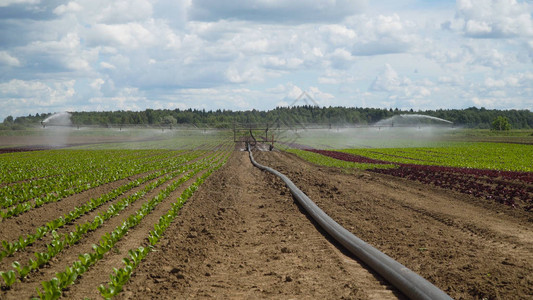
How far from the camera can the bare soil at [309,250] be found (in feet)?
21.4

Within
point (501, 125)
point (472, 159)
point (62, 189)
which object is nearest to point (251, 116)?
point (501, 125)

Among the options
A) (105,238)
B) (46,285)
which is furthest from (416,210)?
(46,285)

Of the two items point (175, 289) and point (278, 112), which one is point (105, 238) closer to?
point (175, 289)

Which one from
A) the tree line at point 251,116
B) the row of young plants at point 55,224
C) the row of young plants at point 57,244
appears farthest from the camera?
the tree line at point 251,116

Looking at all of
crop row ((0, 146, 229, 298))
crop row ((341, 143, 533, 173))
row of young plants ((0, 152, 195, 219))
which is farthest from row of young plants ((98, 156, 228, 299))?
crop row ((341, 143, 533, 173))

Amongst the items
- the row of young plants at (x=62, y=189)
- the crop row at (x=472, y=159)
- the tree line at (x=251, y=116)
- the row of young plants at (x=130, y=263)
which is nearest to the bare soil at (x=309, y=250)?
the row of young plants at (x=130, y=263)

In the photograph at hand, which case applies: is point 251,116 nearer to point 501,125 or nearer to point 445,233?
point 501,125

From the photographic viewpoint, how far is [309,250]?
28.3ft

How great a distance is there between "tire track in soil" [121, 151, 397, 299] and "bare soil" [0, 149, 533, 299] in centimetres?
2

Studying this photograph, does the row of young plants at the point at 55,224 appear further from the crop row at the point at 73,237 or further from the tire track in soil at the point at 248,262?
the tire track in soil at the point at 248,262

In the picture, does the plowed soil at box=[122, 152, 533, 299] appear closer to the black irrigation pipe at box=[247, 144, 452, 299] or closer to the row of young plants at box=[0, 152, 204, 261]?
the black irrigation pipe at box=[247, 144, 452, 299]

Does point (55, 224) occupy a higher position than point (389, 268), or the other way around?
point (389, 268)

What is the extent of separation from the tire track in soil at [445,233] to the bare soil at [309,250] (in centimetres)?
2

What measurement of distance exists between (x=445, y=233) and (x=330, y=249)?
297 centimetres
